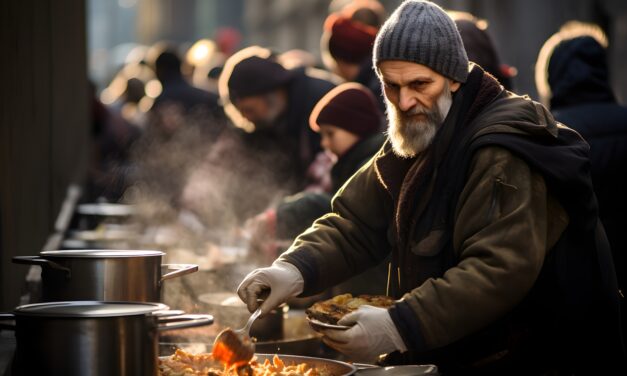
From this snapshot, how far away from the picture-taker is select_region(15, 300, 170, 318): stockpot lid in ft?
11.3

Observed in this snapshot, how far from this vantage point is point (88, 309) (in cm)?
357

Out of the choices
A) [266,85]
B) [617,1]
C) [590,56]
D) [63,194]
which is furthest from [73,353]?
[617,1]

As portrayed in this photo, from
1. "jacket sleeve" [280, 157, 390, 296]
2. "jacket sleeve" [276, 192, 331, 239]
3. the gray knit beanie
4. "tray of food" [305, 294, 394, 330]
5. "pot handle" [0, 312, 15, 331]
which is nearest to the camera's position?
"pot handle" [0, 312, 15, 331]

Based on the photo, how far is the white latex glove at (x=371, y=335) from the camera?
3.90 m

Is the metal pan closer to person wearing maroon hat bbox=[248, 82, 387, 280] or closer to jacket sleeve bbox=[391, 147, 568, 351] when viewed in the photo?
jacket sleeve bbox=[391, 147, 568, 351]

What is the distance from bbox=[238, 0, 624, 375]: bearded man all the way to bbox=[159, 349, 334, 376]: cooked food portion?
0.50 ft

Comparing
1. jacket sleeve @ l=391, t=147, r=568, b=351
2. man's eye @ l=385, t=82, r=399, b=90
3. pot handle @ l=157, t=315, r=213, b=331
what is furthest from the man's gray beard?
pot handle @ l=157, t=315, r=213, b=331

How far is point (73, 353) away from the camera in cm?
343

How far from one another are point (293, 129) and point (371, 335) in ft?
16.5

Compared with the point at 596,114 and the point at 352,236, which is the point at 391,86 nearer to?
the point at 352,236

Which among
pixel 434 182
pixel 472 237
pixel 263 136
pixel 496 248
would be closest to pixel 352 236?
pixel 434 182

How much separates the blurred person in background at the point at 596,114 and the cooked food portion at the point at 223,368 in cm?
282

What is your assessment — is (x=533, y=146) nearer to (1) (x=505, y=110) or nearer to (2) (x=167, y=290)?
(1) (x=505, y=110)

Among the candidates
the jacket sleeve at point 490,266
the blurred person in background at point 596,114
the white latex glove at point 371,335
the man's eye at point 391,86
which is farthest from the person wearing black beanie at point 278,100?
the white latex glove at point 371,335
